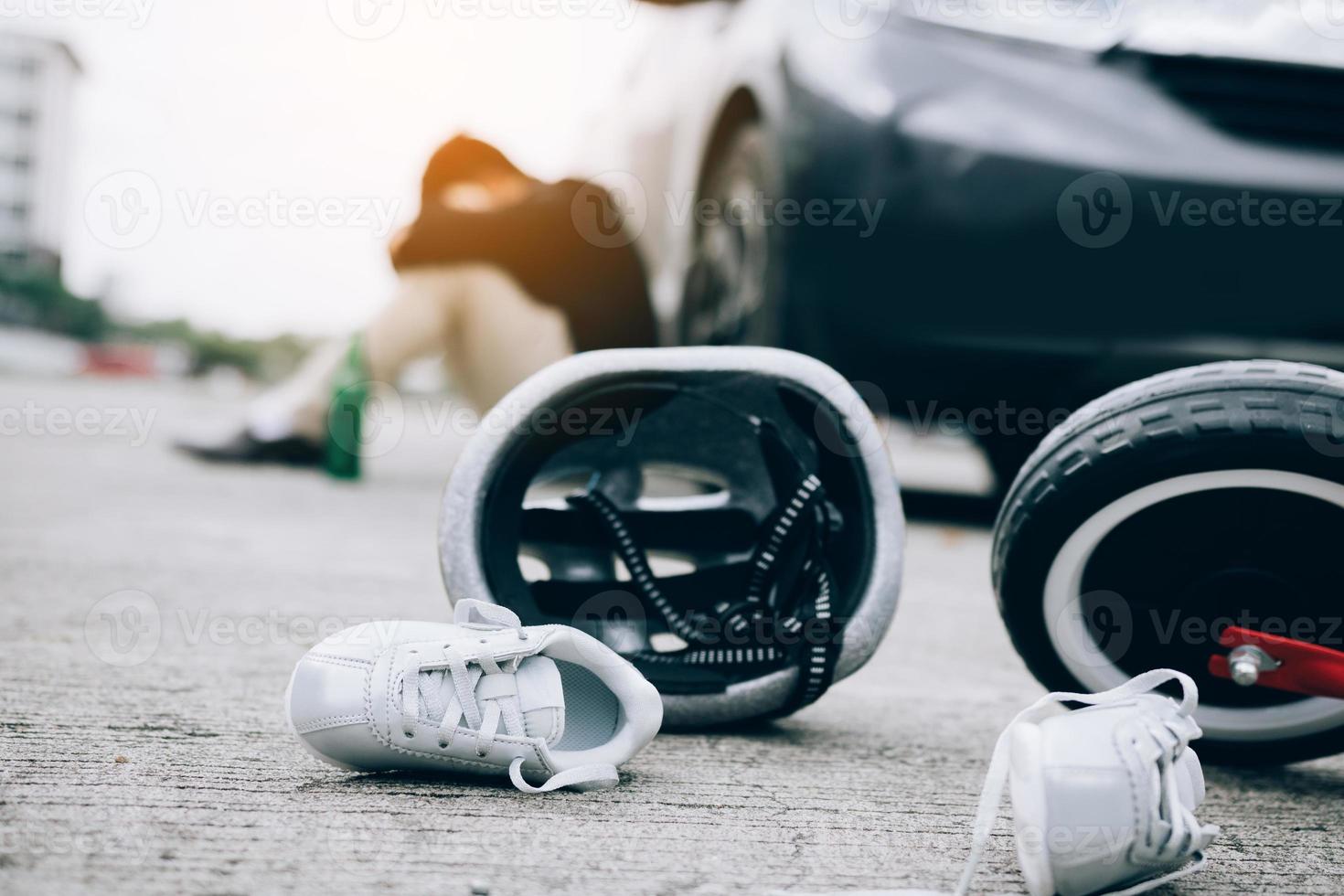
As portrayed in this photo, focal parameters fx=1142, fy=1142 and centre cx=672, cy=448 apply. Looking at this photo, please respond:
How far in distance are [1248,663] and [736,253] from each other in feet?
7.10

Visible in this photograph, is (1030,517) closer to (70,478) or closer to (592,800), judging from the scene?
(592,800)

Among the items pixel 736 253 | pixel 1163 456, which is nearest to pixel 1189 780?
pixel 1163 456

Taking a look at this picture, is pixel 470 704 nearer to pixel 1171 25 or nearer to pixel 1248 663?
pixel 1248 663

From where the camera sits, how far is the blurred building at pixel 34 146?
56562 millimetres

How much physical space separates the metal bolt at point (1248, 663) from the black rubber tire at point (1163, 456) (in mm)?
126

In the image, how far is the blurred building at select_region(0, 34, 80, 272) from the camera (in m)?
56.6

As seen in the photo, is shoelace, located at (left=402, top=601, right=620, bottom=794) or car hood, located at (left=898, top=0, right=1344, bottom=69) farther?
car hood, located at (left=898, top=0, right=1344, bottom=69)

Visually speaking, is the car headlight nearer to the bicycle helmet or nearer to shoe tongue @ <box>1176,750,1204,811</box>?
the bicycle helmet

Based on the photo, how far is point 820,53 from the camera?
2.73m

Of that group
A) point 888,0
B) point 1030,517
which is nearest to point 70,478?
point 888,0

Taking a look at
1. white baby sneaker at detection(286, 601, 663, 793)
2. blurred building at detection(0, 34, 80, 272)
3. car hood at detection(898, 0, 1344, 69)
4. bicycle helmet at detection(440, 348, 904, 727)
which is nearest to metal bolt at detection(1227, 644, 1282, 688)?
bicycle helmet at detection(440, 348, 904, 727)

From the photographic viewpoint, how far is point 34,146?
57.2m

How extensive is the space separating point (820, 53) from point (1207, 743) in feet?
6.31

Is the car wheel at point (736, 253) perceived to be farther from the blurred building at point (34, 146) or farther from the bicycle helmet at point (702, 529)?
the blurred building at point (34, 146)
